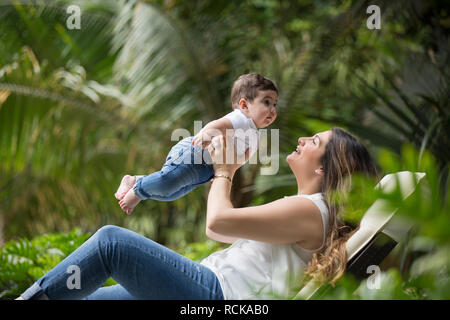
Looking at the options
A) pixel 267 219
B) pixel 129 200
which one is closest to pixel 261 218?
pixel 267 219

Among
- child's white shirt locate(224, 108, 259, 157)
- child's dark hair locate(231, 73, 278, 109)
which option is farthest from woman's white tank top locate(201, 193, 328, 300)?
child's dark hair locate(231, 73, 278, 109)

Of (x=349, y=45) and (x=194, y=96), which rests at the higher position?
(x=349, y=45)

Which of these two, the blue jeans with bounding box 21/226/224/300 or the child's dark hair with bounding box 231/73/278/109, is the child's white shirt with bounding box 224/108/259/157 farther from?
the blue jeans with bounding box 21/226/224/300

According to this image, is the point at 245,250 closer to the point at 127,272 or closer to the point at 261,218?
the point at 261,218

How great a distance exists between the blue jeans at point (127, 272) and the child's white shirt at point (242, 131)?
1.22 feet

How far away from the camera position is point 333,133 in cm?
156

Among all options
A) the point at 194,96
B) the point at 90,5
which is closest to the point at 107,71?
the point at 90,5

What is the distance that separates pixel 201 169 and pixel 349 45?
11.9 ft

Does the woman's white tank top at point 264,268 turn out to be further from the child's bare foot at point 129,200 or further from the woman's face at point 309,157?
the child's bare foot at point 129,200

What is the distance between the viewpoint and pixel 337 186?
1.48 m

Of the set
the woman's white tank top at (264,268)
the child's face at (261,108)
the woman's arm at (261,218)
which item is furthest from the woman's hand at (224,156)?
the woman's white tank top at (264,268)

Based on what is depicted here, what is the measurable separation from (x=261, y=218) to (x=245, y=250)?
7.9 inches

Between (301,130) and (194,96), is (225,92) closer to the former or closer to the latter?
(194,96)

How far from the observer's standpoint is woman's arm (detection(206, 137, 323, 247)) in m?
1.33
